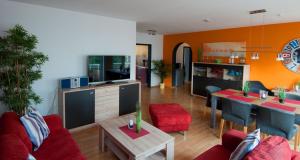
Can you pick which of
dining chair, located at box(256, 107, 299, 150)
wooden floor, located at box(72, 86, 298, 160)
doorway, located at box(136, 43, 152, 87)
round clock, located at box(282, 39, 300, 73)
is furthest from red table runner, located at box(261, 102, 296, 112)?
doorway, located at box(136, 43, 152, 87)

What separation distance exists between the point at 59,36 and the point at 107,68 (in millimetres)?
Result: 1178

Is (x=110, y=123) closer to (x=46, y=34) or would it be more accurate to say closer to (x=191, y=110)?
(x=46, y=34)

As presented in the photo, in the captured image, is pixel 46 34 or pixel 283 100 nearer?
pixel 283 100

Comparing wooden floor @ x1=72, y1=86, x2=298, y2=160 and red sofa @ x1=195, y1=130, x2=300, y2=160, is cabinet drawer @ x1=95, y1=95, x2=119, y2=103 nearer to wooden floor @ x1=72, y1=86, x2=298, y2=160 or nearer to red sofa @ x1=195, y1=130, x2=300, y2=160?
wooden floor @ x1=72, y1=86, x2=298, y2=160

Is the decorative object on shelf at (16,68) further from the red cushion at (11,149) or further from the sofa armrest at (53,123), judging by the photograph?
the red cushion at (11,149)

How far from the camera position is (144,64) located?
8859mm

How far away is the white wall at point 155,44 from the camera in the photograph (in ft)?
24.5

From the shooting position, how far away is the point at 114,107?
13.6 ft

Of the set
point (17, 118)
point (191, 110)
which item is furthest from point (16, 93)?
point (191, 110)

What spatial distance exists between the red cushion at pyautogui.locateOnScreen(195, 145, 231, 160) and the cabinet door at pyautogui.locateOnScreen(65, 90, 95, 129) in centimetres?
252

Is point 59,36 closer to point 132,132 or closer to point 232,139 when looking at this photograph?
point 132,132

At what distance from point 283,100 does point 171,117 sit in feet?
6.62

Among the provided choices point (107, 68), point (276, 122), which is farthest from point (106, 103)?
point (276, 122)

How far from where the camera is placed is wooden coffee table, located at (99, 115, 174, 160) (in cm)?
208
